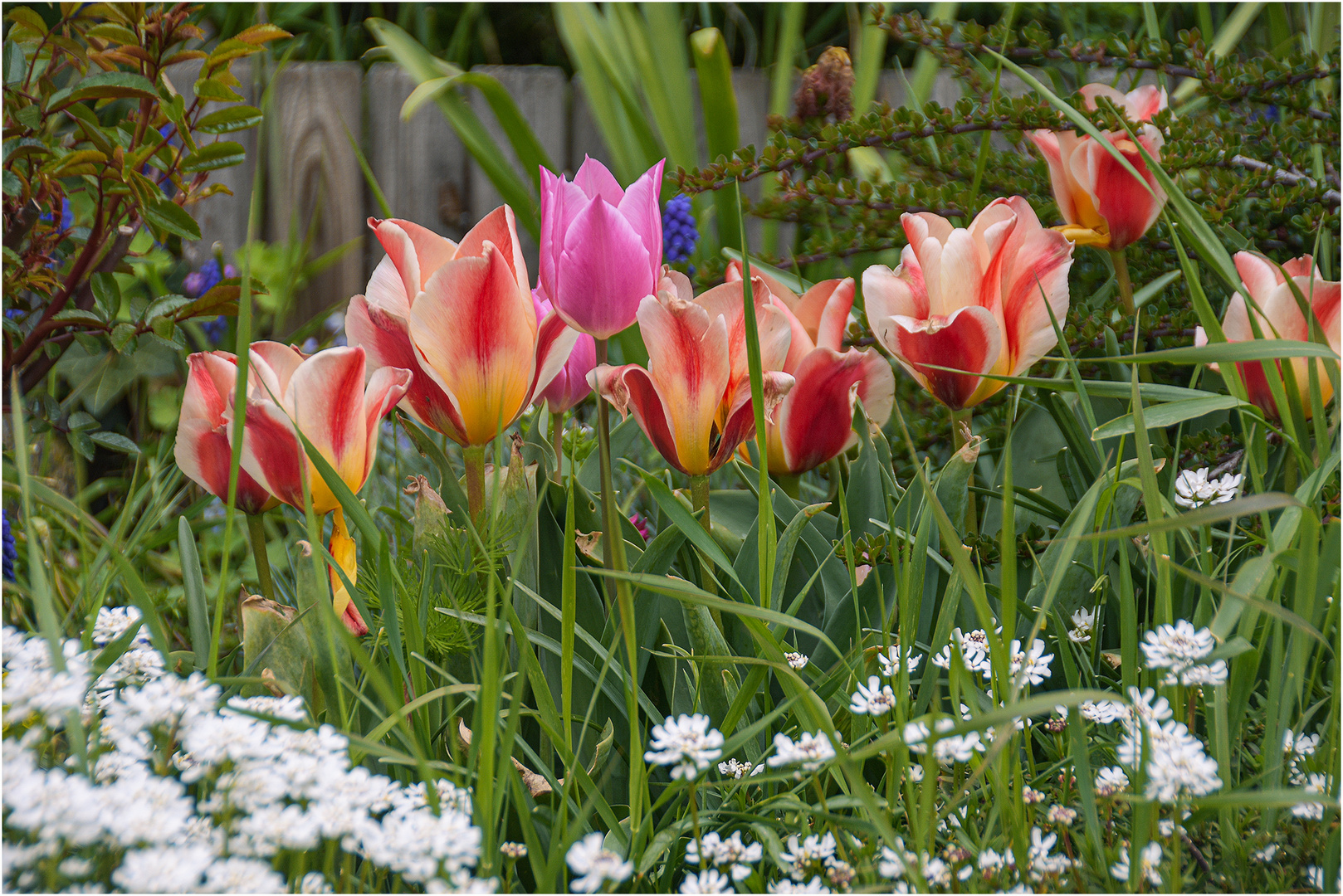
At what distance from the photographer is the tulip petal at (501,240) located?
65cm

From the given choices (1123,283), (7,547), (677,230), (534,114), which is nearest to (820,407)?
(1123,283)

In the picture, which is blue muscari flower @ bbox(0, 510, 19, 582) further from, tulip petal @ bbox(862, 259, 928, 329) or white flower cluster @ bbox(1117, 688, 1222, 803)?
white flower cluster @ bbox(1117, 688, 1222, 803)

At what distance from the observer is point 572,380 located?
0.79 meters

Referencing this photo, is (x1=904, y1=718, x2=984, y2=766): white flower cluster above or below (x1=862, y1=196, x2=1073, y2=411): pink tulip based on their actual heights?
below

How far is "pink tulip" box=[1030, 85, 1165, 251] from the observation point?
3.02 feet

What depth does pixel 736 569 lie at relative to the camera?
697 mm

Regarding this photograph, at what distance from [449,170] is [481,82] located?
792 millimetres

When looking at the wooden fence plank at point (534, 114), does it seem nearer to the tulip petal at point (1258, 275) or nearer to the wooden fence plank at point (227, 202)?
the wooden fence plank at point (227, 202)

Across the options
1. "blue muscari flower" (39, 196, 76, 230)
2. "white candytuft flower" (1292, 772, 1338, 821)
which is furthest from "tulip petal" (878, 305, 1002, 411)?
"blue muscari flower" (39, 196, 76, 230)

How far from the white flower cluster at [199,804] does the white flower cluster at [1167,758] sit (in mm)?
326

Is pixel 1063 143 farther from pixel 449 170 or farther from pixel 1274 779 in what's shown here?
pixel 449 170

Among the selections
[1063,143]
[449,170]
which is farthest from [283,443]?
[449,170]

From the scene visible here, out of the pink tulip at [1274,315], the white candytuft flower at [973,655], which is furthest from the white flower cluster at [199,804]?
the pink tulip at [1274,315]

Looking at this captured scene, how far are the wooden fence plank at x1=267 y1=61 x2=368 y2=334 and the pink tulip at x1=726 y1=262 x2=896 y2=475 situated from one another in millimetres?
2130
